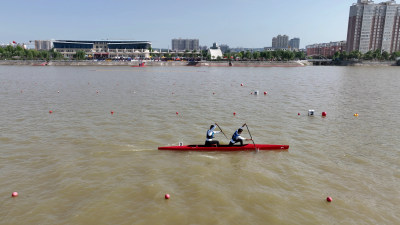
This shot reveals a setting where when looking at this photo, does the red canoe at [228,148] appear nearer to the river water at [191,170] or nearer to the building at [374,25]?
the river water at [191,170]

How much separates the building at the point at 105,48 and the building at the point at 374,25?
451 ft

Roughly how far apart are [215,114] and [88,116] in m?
10.7

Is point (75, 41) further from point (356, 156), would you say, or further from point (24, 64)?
point (356, 156)

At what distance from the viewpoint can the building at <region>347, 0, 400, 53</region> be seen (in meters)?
166

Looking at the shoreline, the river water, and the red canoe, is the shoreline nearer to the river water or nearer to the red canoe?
the river water

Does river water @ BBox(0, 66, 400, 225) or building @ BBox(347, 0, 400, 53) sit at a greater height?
building @ BBox(347, 0, 400, 53)

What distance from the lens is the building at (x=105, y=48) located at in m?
178

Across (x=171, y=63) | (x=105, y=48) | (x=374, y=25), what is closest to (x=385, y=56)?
(x=374, y=25)

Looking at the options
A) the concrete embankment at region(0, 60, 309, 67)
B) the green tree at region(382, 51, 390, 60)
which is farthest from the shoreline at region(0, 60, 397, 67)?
the green tree at region(382, 51, 390, 60)

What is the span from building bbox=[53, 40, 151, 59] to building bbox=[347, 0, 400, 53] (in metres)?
137

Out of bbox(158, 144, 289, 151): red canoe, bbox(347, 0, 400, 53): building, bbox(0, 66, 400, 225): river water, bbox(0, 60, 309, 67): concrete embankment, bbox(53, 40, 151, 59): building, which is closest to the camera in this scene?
bbox(0, 66, 400, 225): river water

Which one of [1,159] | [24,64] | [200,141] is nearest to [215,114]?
[200,141]

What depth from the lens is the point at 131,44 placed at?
183500 mm

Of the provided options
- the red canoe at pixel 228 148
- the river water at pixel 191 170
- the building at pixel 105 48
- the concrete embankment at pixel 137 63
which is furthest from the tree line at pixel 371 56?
the red canoe at pixel 228 148
